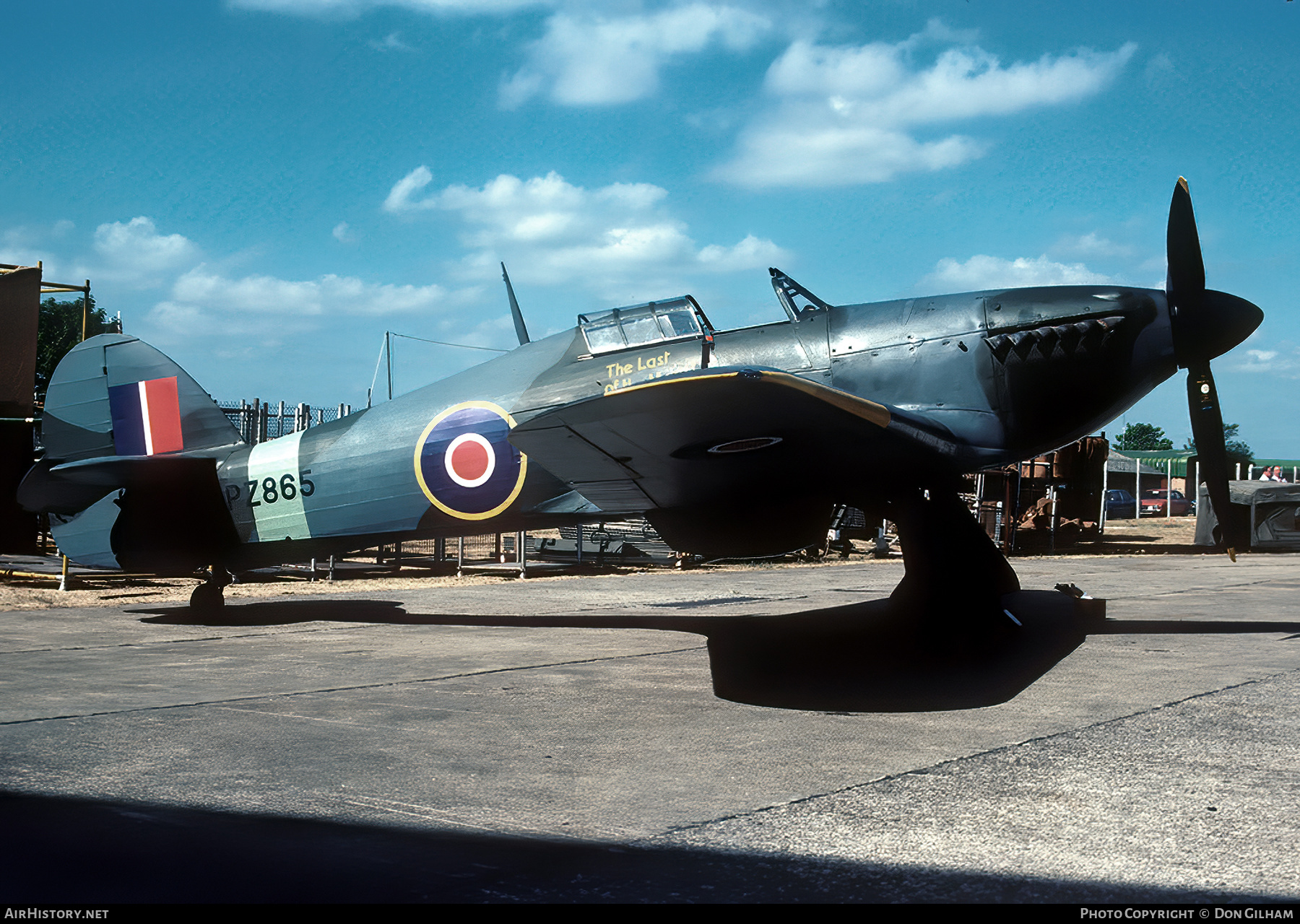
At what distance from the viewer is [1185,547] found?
24484 mm

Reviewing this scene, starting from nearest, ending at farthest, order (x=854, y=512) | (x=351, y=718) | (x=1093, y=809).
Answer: (x=1093, y=809), (x=351, y=718), (x=854, y=512)

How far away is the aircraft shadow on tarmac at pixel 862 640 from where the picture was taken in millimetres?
5379

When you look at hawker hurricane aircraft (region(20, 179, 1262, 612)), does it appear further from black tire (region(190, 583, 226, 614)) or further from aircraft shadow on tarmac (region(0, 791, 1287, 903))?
aircraft shadow on tarmac (region(0, 791, 1287, 903))

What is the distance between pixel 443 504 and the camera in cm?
845

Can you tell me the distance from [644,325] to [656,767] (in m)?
4.59

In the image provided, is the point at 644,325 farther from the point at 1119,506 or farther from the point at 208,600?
the point at 1119,506

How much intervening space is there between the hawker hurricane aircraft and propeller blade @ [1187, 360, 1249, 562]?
0.06 ft

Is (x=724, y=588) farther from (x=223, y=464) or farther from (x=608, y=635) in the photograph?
(x=223, y=464)

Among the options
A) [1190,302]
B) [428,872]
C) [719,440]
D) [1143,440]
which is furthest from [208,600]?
[1143,440]

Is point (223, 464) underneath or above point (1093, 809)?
above

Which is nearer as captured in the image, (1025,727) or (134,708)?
(1025,727)

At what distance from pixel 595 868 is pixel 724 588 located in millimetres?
10569

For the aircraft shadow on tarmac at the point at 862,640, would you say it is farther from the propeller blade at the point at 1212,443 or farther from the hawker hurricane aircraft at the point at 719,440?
the propeller blade at the point at 1212,443

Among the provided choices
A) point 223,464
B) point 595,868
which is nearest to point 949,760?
point 595,868
